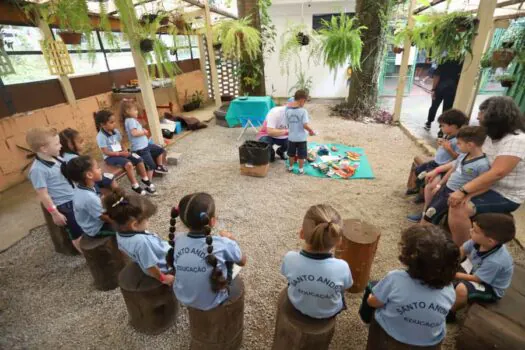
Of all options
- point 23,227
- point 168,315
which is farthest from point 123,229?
point 23,227

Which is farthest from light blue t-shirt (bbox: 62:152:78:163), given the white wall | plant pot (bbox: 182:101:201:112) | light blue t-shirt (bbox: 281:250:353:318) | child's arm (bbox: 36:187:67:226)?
the white wall

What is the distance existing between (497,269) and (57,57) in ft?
16.7

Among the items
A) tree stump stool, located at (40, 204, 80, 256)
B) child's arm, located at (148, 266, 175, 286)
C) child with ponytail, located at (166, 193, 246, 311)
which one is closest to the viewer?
child with ponytail, located at (166, 193, 246, 311)

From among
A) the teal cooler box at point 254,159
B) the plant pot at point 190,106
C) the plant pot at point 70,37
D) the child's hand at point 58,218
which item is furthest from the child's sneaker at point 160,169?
the plant pot at point 190,106

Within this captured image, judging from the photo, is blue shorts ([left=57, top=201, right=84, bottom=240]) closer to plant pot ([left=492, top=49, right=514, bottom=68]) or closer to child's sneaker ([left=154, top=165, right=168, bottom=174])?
child's sneaker ([left=154, top=165, right=168, bottom=174])

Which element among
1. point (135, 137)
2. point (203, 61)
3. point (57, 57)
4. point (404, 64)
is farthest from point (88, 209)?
point (203, 61)

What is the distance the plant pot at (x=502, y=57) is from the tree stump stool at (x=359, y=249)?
2500 mm

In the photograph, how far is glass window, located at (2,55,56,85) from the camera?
3.37 meters

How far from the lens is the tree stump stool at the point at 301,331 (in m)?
1.16

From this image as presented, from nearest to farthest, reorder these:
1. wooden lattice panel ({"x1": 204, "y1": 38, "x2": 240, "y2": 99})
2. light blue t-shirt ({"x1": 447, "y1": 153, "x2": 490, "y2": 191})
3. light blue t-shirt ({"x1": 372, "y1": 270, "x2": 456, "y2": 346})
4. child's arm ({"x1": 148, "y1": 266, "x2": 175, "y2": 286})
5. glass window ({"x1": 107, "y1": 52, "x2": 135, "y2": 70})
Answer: light blue t-shirt ({"x1": 372, "y1": 270, "x2": 456, "y2": 346})
child's arm ({"x1": 148, "y1": 266, "x2": 175, "y2": 286})
light blue t-shirt ({"x1": 447, "y1": 153, "x2": 490, "y2": 191})
glass window ({"x1": 107, "y1": 52, "x2": 135, "y2": 70})
wooden lattice panel ({"x1": 204, "y1": 38, "x2": 240, "y2": 99})

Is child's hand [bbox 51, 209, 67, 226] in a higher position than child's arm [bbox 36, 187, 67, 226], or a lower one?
lower

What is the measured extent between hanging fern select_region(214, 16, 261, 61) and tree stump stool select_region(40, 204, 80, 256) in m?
3.59

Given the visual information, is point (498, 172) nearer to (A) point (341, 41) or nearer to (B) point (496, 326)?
(B) point (496, 326)

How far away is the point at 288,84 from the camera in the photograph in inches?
317
